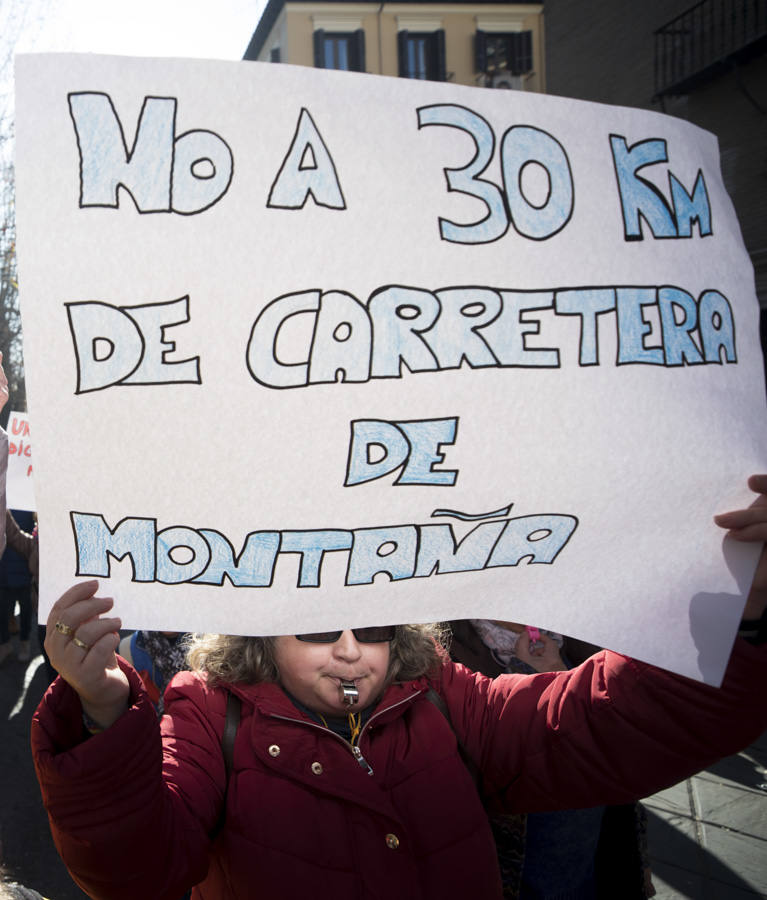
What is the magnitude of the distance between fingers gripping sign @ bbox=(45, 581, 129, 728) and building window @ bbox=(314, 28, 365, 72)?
23.1m

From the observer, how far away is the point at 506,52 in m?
21.4

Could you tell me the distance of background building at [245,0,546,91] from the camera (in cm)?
2136

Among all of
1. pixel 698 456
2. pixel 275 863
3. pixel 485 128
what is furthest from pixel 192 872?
pixel 485 128

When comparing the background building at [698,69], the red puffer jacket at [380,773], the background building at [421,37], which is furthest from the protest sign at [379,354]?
the background building at [421,37]

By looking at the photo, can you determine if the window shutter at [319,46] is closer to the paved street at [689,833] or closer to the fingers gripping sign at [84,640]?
the paved street at [689,833]

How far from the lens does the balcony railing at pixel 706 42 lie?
989cm

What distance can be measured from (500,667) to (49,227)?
220cm

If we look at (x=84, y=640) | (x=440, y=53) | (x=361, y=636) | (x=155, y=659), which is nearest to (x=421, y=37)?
(x=440, y=53)

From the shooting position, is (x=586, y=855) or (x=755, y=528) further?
(x=586, y=855)

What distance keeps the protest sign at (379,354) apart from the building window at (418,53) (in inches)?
890

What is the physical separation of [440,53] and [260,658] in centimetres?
2283

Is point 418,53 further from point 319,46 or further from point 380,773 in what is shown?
point 380,773

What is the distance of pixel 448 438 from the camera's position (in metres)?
1.19

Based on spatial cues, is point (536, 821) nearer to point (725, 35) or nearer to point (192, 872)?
point (192, 872)
